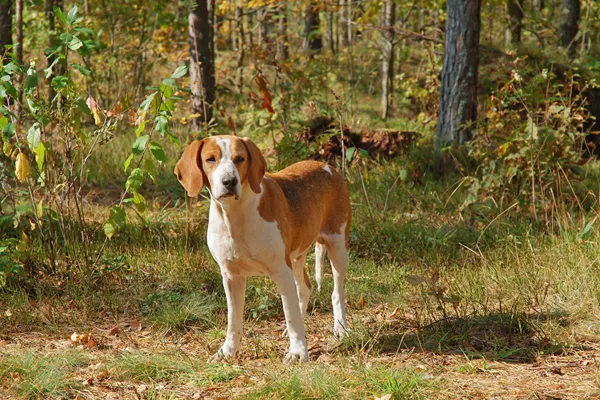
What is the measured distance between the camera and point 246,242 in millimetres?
3887

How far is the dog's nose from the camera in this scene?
3.57m

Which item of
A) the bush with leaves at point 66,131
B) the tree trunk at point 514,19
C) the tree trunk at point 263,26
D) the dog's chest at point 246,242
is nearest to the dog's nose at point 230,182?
the dog's chest at point 246,242

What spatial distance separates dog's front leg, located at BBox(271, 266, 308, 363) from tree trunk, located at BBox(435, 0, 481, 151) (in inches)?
196

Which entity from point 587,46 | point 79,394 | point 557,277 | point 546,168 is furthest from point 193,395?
point 587,46

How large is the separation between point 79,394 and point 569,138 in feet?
16.6

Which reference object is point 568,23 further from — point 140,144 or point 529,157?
point 140,144

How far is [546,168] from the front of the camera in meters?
6.61

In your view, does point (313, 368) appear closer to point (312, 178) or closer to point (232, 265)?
point (232, 265)

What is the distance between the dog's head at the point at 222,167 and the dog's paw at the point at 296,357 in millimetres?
1032

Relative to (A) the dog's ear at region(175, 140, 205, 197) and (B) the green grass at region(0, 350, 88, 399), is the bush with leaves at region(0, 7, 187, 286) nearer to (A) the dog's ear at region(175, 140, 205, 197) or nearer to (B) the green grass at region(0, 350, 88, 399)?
(A) the dog's ear at region(175, 140, 205, 197)

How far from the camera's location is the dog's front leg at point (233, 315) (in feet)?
13.8

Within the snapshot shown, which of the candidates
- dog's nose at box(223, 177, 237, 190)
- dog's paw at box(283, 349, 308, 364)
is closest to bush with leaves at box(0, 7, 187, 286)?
dog's nose at box(223, 177, 237, 190)

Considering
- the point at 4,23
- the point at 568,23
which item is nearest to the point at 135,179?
the point at 4,23

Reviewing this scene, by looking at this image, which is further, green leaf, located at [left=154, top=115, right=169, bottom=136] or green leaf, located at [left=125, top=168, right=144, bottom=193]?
green leaf, located at [left=125, top=168, right=144, bottom=193]
